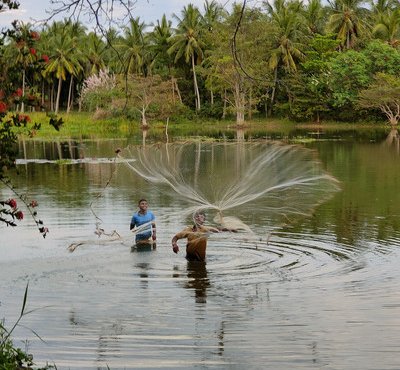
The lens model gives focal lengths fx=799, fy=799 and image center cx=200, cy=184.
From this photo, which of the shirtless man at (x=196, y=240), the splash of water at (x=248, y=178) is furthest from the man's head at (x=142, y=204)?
the shirtless man at (x=196, y=240)

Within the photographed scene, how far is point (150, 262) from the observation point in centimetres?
1569

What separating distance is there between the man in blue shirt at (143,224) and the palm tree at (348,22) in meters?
54.9

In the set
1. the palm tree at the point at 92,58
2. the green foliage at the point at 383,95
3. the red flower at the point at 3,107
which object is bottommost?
the red flower at the point at 3,107

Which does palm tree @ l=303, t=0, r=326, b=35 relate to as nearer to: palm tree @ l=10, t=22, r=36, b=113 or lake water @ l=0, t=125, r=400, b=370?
lake water @ l=0, t=125, r=400, b=370

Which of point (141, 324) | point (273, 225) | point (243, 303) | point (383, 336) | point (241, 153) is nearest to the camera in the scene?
point (383, 336)

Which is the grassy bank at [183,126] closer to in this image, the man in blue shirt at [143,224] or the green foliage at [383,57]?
the green foliage at [383,57]

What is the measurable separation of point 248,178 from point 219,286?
1898mm

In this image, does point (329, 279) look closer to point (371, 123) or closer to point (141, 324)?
point (141, 324)

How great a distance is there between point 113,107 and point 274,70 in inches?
575

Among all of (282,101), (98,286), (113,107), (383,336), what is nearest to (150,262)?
(98,286)

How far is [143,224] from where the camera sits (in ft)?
55.6

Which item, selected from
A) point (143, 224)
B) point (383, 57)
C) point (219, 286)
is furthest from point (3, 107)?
point (383, 57)

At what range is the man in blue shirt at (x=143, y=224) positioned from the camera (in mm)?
16828

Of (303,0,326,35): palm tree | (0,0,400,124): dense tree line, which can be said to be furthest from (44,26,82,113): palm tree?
(303,0,326,35): palm tree
